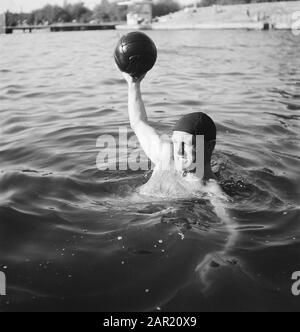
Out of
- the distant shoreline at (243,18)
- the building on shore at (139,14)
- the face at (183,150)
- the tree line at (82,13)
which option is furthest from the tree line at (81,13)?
the face at (183,150)

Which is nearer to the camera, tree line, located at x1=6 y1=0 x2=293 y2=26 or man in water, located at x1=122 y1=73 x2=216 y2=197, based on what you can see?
man in water, located at x1=122 y1=73 x2=216 y2=197

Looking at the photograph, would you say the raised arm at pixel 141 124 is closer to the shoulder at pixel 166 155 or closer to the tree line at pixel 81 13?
the shoulder at pixel 166 155

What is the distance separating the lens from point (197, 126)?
15.6ft

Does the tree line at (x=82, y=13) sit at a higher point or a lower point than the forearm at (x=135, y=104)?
higher

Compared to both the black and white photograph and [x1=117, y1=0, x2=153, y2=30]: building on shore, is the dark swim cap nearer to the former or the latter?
the black and white photograph

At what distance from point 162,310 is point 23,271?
1.30 m

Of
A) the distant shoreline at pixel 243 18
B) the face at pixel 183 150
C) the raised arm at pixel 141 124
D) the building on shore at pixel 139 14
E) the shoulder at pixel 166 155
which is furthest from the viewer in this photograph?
the building on shore at pixel 139 14

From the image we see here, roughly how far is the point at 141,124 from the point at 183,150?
0.73 meters

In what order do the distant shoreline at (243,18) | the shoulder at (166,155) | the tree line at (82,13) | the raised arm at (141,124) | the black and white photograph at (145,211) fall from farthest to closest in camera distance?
the tree line at (82,13)
the distant shoreline at (243,18)
the raised arm at (141,124)
the shoulder at (166,155)
the black and white photograph at (145,211)

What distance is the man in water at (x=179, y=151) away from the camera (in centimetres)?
476

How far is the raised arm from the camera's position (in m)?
5.14

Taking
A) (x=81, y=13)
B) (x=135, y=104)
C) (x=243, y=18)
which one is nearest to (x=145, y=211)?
(x=135, y=104)

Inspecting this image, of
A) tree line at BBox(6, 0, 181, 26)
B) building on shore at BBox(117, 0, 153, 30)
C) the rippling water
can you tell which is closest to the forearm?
the rippling water

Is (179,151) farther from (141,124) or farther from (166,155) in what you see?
(141,124)
